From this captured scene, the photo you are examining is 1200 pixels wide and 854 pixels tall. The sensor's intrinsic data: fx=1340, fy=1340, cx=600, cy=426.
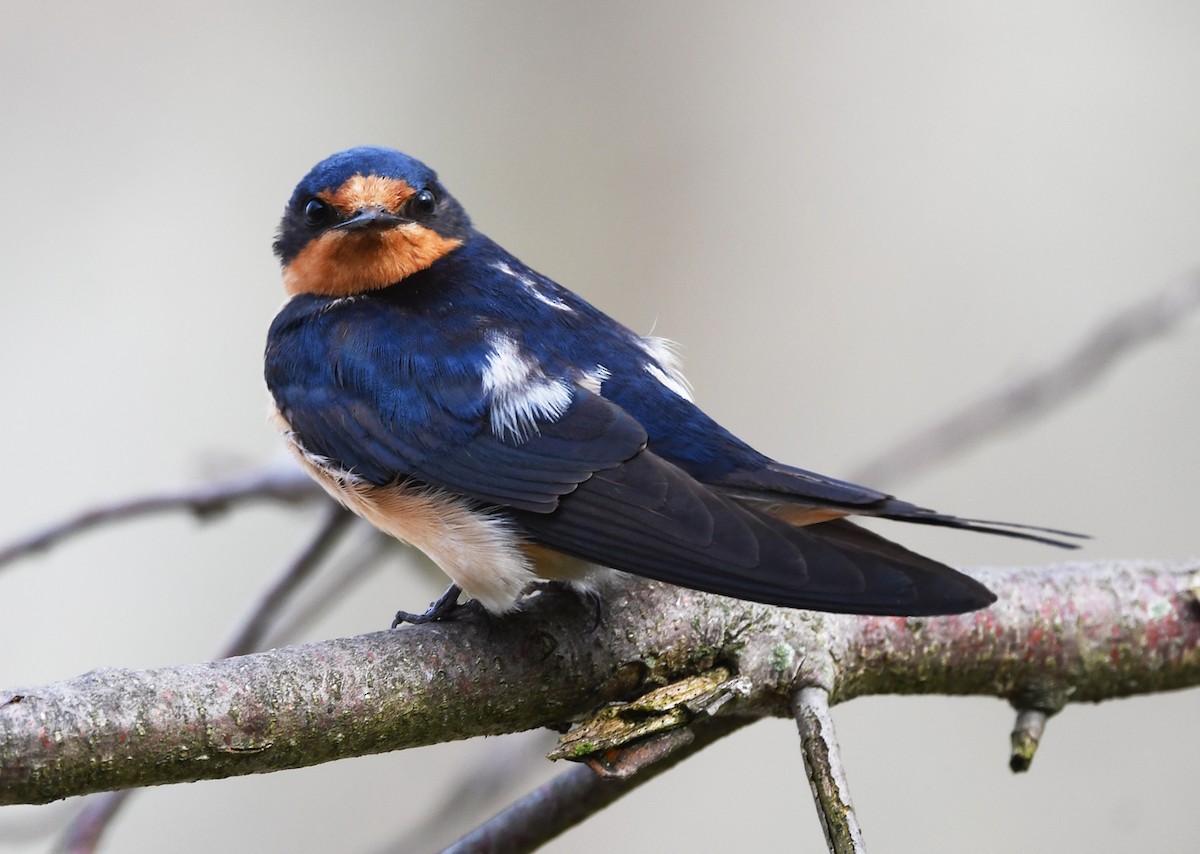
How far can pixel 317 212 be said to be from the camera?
192 centimetres

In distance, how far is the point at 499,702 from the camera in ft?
4.64

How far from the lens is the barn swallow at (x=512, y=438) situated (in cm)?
138

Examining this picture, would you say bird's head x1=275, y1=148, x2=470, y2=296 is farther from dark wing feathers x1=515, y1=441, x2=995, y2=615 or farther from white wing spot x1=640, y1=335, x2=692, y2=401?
dark wing feathers x1=515, y1=441, x2=995, y2=615

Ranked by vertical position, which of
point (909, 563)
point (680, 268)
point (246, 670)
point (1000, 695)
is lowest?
point (246, 670)

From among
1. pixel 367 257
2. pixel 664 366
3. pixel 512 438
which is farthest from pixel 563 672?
pixel 367 257

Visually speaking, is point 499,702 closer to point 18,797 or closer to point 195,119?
point 18,797

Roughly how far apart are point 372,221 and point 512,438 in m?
0.43

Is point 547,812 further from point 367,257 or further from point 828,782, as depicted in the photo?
point 367,257

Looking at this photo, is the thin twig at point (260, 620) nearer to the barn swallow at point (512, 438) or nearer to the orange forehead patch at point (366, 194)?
the barn swallow at point (512, 438)

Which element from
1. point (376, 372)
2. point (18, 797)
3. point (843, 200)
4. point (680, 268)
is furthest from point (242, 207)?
point (18, 797)

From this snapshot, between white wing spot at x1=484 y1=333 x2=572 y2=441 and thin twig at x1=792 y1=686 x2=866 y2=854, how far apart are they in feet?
1.53

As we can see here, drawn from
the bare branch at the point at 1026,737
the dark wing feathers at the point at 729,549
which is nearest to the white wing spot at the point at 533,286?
the dark wing feathers at the point at 729,549

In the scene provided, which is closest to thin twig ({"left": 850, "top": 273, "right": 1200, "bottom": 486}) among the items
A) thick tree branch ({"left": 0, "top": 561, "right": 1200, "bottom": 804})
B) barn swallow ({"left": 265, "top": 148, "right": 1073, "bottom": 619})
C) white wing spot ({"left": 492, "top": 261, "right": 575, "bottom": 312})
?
thick tree branch ({"left": 0, "top": 561, "right": 1200, "bottom": 804})

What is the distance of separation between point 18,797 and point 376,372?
2.40 ft
